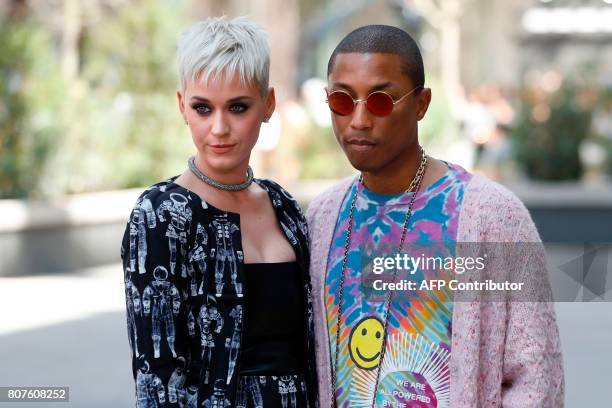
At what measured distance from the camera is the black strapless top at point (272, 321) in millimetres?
3164

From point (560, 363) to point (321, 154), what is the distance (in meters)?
14.1

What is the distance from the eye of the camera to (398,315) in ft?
10.9

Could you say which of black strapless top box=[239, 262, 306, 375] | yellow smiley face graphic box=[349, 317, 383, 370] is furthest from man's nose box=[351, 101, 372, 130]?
yellow smiley face graphic box=[349, 317, 383, 370]

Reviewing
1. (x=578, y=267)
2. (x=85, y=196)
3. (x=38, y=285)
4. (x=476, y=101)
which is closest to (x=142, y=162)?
(x=85, y=196)

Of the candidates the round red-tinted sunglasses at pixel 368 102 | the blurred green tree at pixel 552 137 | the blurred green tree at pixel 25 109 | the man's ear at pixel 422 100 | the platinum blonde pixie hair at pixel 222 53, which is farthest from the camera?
the blurred green tree at pixel 552 137

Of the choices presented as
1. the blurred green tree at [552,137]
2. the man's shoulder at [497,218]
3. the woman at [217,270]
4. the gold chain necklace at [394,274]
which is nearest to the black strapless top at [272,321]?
the woman at [217,270]

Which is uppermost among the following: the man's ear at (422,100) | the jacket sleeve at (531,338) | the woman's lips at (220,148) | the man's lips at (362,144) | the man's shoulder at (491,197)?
the man's ear at (422,100)

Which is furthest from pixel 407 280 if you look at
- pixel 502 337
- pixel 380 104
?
pixel 380 104

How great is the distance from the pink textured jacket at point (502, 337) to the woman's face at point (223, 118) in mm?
705

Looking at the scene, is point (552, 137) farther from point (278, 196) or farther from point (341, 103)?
point (341, 103)

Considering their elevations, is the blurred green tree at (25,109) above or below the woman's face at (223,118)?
above

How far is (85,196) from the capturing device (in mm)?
12445

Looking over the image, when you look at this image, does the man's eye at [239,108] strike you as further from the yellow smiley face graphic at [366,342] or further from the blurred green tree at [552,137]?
the blurred green tree at [552,137]

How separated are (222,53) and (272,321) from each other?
814mm
